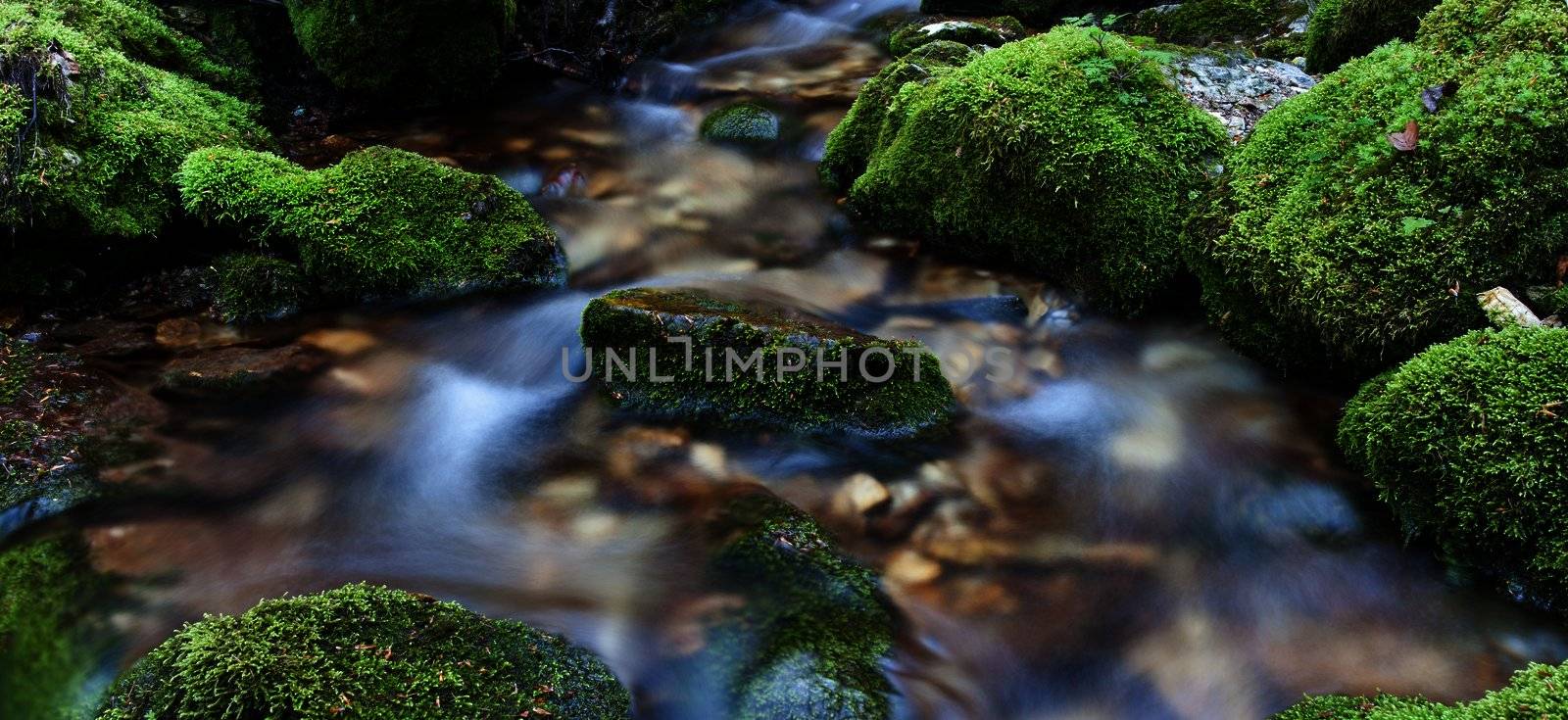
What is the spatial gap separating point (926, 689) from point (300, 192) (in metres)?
4.30

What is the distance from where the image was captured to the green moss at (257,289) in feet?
15.5

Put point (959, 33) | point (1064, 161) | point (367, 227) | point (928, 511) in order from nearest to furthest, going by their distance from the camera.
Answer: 1. point (928, 511)
2. point (1064, 161)
3. point (367, 227)
4. point (959, 33)

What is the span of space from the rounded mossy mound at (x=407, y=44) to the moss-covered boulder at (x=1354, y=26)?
5.90 meters

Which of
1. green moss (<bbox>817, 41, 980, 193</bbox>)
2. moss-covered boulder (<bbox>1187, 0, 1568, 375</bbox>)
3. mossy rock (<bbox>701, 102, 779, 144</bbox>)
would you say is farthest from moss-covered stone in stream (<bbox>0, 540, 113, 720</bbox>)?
moss-covered boulder (<bbox>1187, 0, 1568, 375</bbox>)

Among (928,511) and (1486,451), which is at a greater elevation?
(1486,451)

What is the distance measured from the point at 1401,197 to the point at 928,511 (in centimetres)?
248

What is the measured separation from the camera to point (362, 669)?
242 centimetres

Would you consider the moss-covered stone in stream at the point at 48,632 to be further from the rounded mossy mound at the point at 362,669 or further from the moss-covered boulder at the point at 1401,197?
the moss-covered boulder at the point at 1401,197

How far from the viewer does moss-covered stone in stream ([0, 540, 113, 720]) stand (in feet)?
9.06

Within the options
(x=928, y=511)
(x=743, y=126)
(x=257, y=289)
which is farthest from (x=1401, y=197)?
(x=257, y=289)

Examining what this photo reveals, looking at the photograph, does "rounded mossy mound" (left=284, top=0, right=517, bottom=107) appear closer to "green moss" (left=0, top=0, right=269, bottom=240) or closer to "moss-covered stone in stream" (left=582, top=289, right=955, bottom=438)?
"green moss" (left=0, top=0, right=269, bottom=240)

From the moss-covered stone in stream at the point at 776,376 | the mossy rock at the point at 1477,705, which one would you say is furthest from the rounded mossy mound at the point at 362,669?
the mossy rock at the point at 1477,705

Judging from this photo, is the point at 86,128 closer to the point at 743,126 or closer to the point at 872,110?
the point at 743,126

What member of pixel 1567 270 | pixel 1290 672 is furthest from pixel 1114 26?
→ pixel 1290 672
